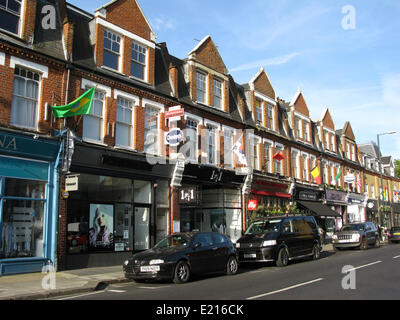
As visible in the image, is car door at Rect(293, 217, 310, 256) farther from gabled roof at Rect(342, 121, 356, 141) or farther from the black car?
gabled roof at Rect(342, 121, 356, 141)

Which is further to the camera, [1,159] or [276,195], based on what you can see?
[276,195]

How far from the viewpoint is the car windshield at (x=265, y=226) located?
1567 cm

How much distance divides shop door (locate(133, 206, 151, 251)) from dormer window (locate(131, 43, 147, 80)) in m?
6.30

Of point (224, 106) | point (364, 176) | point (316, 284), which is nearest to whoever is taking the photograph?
point (316, 284)

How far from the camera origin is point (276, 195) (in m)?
26.4

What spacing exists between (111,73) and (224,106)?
8.44 meters

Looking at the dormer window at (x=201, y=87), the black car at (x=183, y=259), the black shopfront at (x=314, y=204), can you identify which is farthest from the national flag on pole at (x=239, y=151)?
the black car at (x=183, y=259)

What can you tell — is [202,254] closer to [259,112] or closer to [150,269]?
[150,269]

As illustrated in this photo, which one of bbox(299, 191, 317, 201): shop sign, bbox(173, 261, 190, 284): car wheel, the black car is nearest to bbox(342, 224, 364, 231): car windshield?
bbox(299, 191, 317, 201): shop sign

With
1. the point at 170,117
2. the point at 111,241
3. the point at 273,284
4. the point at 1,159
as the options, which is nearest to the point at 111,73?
the point at 170,117

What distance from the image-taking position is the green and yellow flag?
46.2ft
